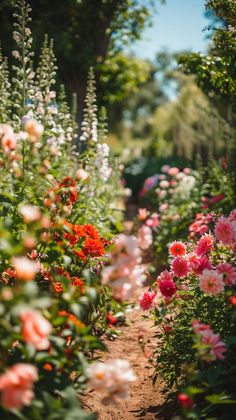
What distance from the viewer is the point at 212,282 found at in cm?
201

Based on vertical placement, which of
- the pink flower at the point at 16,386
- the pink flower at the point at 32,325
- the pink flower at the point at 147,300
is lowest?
the pink flower at the point at 16,386

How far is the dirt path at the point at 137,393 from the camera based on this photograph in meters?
2.48

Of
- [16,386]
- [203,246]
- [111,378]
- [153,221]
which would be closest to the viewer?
[16,386]

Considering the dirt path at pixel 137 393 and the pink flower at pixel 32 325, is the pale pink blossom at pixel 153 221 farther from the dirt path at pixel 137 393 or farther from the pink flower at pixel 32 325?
the pink flower at pixel 32 325

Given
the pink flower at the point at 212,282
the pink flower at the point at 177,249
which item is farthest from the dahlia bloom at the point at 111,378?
the pink flower at the point at 177,249

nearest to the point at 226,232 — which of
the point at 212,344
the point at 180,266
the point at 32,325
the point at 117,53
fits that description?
the point at 180,266

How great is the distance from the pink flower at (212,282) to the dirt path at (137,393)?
3.02 ft

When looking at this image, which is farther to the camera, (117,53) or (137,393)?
(117,53)

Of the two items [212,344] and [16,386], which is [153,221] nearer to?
[212,344]

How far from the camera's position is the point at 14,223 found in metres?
2.12

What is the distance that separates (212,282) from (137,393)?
1217mm

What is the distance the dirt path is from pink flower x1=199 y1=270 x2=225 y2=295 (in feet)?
3.02

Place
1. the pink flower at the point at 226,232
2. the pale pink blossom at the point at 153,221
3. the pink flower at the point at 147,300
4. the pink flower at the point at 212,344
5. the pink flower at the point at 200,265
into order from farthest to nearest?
the pale pink blossom at the point at 153,221, the pink flower at the point at 147,300, the pink flower at the point at 200,265, the pink flower at the point at 226,232, the pink flower at the point at 212,344

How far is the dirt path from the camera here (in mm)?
2480
